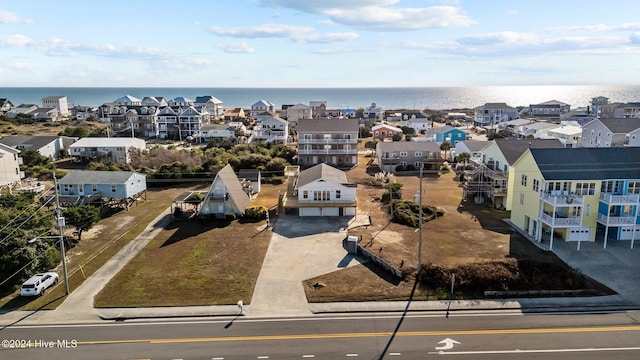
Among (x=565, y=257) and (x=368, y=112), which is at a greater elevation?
(x=368, y=112)

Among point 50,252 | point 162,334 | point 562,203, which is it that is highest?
point 562,203

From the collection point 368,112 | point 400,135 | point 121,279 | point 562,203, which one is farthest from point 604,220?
point 368,112

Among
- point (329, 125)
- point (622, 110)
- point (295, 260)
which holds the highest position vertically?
point (622, 110)

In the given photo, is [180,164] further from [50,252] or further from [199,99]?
[199,99]

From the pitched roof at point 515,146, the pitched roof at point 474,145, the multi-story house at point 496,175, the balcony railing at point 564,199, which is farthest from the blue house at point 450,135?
the balcony railing at point 564,199

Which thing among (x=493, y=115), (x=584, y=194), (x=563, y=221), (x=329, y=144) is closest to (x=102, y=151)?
(x=329, y=144)

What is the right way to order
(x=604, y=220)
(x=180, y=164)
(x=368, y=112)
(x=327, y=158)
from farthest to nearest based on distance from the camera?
(x=368, y=112) → (x=327, y=158) → (x=180, y=164) → (x=604, y=220)

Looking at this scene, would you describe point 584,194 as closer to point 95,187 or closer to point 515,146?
point 515,146
